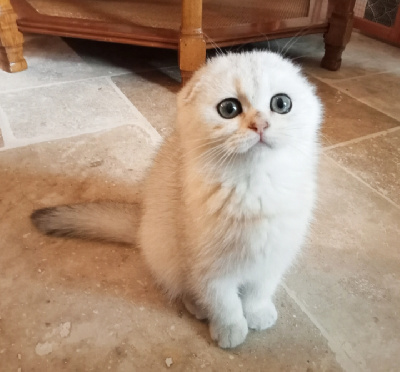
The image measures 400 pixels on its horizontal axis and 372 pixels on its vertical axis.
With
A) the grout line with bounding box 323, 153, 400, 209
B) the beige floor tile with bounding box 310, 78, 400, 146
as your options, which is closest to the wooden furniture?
the beige floor tile with bounding box 310, 78, 400, 146

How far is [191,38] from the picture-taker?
1.61m

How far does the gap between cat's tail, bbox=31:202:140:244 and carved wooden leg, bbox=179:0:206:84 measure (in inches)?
33.7

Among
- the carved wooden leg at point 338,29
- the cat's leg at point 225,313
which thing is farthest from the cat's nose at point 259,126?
the carved wooden leg at point 338,29

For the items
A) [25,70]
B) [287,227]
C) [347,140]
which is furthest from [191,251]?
[25,70]

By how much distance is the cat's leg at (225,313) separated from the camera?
78 centimetres

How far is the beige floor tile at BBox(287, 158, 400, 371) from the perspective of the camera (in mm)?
850

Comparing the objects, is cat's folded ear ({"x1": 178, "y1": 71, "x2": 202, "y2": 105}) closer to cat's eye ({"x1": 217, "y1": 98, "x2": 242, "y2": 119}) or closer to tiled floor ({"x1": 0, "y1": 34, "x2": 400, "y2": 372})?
cat's eye ({"x1": 217, "y1": 98, "x2": 242, "y2": 119})

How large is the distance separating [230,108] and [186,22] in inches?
41.7

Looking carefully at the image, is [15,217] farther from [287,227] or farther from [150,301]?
[287,227]

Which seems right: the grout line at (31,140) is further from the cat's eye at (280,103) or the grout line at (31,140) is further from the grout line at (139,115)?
the cat's eye at (280,103)

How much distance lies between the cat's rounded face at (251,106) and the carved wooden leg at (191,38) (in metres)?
0.94

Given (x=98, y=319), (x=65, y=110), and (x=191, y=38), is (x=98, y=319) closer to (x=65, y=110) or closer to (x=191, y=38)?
(x=65, y=110)

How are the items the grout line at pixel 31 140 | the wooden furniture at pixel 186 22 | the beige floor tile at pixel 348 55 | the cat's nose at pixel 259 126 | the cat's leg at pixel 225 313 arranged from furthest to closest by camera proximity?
the beige floor tile at pixel 348 55 < the wooden furniture at pixel 186 22 < the grout line at pixel 31 140 < the cat's leg at pixel 225 313 < the cat's nose at pixel 259 126

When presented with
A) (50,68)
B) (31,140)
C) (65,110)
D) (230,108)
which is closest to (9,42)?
(50,68)
